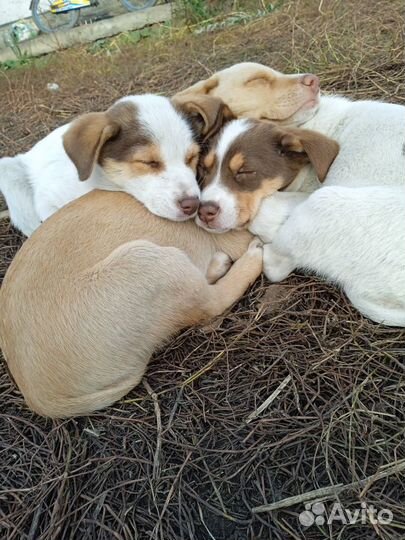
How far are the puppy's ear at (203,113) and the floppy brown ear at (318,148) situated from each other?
1.83 feet

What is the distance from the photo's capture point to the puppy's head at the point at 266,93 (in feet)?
13.0

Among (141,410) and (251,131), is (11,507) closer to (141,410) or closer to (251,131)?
(141,410)

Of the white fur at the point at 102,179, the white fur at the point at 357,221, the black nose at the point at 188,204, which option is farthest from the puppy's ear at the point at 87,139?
the white fur at the point at 357,221

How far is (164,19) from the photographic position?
372 inches

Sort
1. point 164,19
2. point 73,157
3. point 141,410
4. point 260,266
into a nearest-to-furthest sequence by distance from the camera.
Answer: point 141,410 < point 73,157 < point 260,266 < point 164,19

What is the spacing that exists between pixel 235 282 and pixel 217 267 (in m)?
0.23

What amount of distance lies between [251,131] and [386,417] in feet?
6.68

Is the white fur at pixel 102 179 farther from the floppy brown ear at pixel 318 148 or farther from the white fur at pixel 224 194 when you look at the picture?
the floppy brown ear at pixel 318 148

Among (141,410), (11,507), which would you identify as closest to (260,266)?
(141,410)

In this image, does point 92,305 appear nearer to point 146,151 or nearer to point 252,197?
point 146,151

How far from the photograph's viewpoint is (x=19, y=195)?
4188mm

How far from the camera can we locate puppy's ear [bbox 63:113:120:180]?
130 inches

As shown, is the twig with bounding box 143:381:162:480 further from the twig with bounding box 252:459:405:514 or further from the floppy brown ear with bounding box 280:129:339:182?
the floppy brown ear with bounding box 280:129:339:182

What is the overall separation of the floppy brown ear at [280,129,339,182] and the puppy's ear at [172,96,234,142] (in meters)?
0.56
